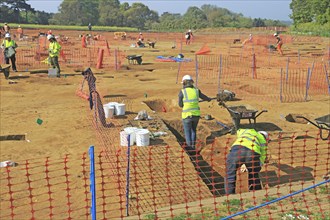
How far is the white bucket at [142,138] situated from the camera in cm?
963

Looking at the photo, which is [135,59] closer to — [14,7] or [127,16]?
[14,7]

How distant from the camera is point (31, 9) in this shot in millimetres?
77625

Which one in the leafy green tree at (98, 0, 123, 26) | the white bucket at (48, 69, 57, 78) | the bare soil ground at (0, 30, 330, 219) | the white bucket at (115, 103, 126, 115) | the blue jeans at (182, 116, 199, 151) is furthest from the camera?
the leafy green tree at (98, 0, 123, 26)

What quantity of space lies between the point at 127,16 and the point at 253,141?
106 m

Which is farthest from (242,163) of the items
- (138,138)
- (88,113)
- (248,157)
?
(88,113)

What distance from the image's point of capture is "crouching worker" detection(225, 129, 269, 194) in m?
7.23

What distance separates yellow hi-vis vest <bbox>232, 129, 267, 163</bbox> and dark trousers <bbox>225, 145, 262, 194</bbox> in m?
0.06

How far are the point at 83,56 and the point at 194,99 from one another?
2246 cm

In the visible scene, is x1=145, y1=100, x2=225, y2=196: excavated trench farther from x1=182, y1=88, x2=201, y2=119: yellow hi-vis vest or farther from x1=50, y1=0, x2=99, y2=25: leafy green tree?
x1=50, y1=0, x2=99, y2=25: leafy green tree

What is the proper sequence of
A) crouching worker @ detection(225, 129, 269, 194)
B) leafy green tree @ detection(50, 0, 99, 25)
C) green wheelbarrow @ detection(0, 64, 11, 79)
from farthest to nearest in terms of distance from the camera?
leafy green tree @ detection(50, 0, 99, 25)
green wheelbarrow @ detection(0, 64, 11, 79)
crouching worker @ detection(225, 129, 269, 194)

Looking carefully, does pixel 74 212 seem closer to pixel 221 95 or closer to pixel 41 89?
pixel 221 95

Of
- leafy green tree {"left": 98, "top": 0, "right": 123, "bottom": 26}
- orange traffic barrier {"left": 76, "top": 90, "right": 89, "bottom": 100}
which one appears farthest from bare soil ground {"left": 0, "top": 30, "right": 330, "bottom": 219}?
leafy green tree {"left": 98, "top": 0, "right": 123, "bottom": 26}

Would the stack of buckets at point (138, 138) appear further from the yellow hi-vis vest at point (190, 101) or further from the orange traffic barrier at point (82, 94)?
the orange traffic barrier at point (82, 94)

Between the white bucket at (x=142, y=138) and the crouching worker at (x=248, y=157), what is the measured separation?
8.63 ft
